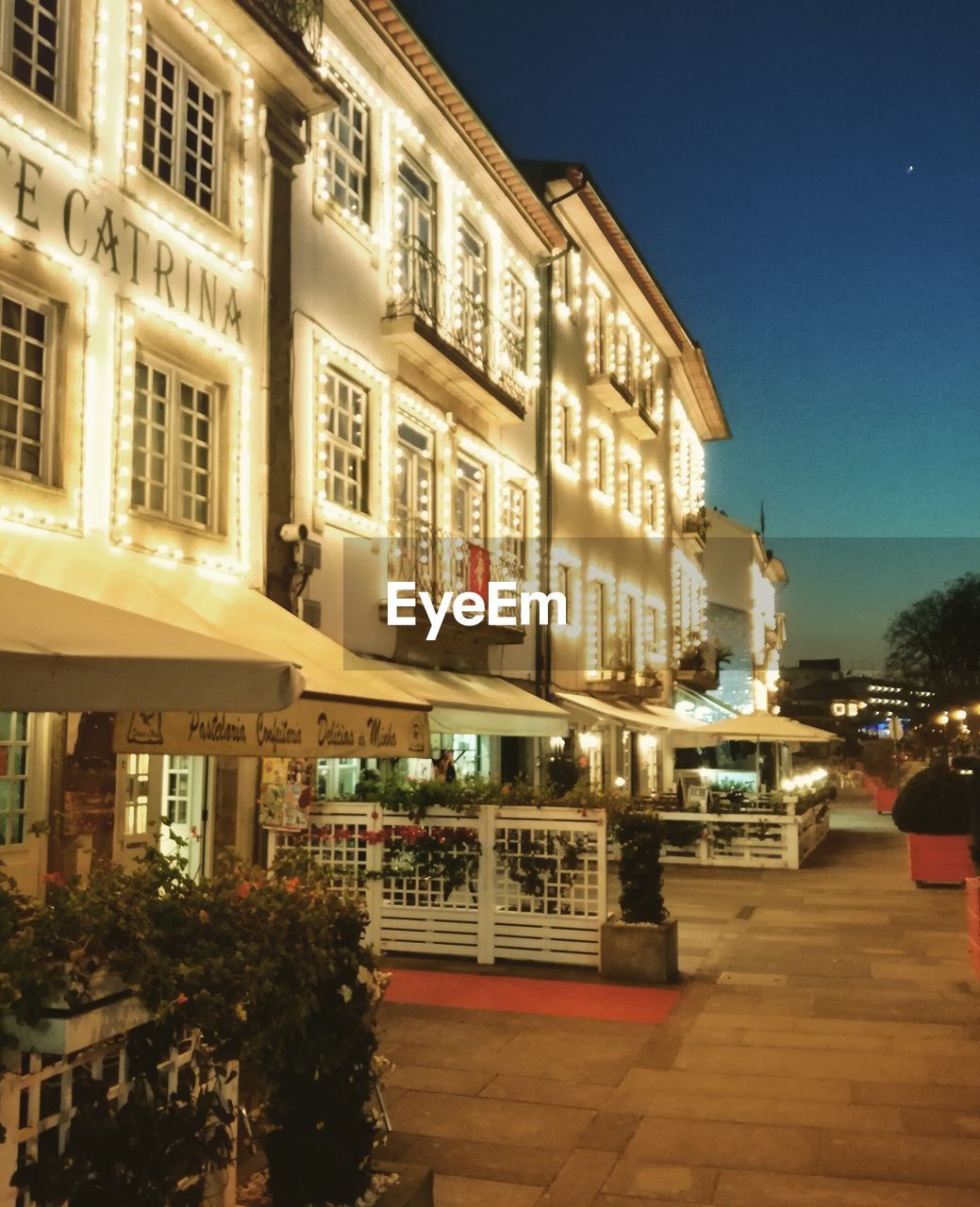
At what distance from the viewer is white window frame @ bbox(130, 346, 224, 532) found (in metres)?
10.9

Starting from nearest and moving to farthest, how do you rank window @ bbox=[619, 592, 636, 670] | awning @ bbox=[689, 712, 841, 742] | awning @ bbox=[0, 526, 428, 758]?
1. awning @ bbox=[0, 526, 428, 758]
2. awning @ bbox=[689, 712, 841, 742]
3. window @ bbox=[619, 592, 636, 670]

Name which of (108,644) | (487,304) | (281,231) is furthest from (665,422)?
(108,644)

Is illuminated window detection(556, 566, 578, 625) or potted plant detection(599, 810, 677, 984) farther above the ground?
illuminated window detection(556, 566, 578, 625)

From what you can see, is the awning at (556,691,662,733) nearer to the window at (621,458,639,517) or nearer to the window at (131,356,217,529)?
the window at (621,458,639,517)

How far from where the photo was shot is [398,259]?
15984mm

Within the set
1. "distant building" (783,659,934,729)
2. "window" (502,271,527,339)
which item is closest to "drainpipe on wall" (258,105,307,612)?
"window" (502,271,527,339)

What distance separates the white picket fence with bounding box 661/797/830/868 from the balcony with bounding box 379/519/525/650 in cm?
503

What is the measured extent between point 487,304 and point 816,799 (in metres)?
13.4

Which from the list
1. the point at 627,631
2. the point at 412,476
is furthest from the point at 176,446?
the point at 627,631

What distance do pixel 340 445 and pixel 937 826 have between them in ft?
33.2

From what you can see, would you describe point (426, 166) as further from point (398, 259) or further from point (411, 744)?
point (411, 744)

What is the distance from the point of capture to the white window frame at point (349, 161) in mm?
14320

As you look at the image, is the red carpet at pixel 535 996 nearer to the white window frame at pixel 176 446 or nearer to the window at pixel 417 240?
the white window frame at pixel 176 446

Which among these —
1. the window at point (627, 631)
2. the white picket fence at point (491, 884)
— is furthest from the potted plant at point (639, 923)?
the window at point (627, 631)
